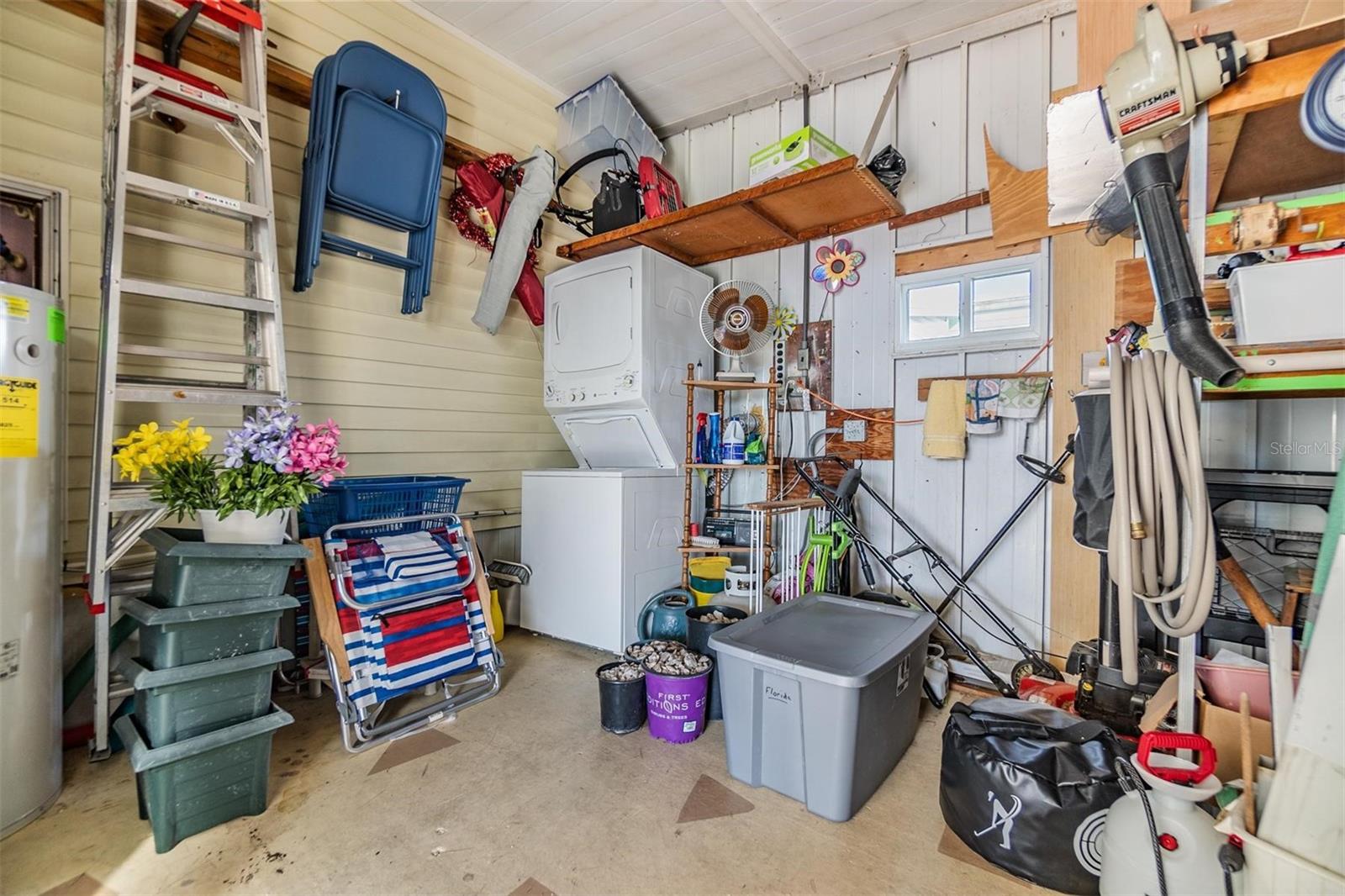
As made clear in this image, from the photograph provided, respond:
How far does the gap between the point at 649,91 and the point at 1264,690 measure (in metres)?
4.06

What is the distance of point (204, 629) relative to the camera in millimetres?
1621

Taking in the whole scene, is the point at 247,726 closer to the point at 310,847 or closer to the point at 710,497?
the point at 310,847

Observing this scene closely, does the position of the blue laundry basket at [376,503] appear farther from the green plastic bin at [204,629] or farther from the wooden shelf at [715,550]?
the wooden shelf at [715,550]

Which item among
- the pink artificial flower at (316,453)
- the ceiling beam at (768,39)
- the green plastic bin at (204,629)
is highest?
the ceiling beam at (768,39)

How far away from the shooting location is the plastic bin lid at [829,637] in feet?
5.64

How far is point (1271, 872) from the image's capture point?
1093 mm

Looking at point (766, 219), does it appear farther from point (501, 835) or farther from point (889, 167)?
point (501, 835)

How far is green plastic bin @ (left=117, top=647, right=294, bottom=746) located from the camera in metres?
1.56

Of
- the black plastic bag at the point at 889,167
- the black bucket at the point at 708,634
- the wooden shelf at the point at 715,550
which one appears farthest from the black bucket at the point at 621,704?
the black plastic bag at the point at 889,167

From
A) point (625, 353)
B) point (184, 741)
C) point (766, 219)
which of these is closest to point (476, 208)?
point (625, 353)

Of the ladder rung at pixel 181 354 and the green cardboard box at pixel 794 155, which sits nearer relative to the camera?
the ladder rung at pixel 181 354

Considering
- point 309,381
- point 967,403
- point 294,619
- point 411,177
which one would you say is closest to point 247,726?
point 294,619

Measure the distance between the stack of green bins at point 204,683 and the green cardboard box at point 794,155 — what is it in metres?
2.70

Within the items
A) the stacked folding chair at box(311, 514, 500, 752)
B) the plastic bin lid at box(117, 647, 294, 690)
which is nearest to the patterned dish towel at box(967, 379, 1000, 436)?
the stacked folding chair at box(311, 514, 500, 752)
